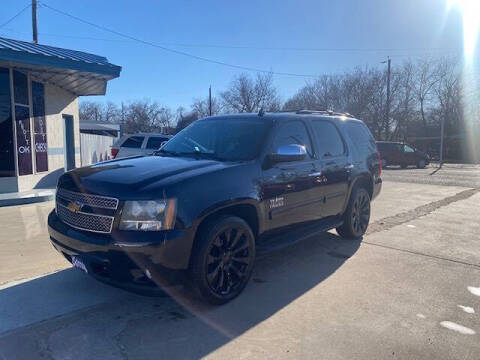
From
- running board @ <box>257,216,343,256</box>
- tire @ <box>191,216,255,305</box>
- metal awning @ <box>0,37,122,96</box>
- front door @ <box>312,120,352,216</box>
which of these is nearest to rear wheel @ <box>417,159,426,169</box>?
metal awning @ <box>0,37,122,96</box>

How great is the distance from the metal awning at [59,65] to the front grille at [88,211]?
6504mm

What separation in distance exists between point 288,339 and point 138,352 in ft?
4.01

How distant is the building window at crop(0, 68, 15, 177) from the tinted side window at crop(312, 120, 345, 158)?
328 inches

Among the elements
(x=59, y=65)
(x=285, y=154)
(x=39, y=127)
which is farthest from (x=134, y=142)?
(x=285, y=154)

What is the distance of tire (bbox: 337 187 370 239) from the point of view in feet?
19.5

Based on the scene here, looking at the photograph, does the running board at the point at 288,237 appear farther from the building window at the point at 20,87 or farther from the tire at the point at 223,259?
the building window at the point at 20,87

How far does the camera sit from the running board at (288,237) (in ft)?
13.8

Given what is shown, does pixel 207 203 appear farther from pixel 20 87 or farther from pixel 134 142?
pixel 134 142

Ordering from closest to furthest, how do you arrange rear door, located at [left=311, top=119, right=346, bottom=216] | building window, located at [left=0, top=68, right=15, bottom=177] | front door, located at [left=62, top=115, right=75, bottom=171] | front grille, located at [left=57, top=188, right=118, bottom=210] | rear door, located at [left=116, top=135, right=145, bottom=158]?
front grille, located at [left=57, top=188, right=118, bottom=210]
rear door, located at [left=311, top=119, right=346, bottom=216]
building window, located at [left=0, top=68, right=15, bottom=177]
front door, located at [left=62, top=115, right=75, bottom=171]
rear door, located at [left=116, top=135, right=145, bottom=158]

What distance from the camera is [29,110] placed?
1059 cm

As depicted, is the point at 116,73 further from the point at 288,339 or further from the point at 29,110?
the point at 288,339

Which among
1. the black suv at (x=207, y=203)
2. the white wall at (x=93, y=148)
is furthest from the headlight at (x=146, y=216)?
the white wall at (x=93, y=148)

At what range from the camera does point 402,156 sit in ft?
84.6

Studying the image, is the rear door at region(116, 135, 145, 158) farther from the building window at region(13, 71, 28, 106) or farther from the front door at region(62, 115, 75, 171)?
the building window at region(13, 71, 28, 106)
